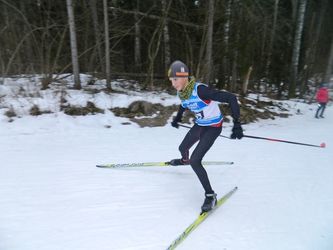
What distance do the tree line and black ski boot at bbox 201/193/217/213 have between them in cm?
565

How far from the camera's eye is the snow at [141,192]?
277 centimetres

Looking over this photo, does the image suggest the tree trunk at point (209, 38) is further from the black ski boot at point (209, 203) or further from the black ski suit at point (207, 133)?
the black ski boot at point (209, 203)

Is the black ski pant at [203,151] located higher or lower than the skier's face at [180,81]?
lower

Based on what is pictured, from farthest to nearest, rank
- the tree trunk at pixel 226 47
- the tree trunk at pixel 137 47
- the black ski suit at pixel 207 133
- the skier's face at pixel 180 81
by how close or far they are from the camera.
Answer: the tree trunk at pixel 137 47, the tree trunk at pixel 226 47, the skier's face at pixel 180 81, the black ski suit at pixel 207 133

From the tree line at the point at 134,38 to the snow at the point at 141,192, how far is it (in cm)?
234

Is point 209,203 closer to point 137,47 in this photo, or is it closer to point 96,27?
point 96,27

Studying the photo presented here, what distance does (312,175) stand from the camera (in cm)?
455

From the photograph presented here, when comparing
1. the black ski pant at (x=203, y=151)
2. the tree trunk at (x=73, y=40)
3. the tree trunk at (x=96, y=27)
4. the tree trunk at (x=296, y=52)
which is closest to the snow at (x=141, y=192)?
the black ski pant at (x=203, y=151)

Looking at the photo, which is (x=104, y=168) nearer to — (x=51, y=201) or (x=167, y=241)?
(x=51, y=201)

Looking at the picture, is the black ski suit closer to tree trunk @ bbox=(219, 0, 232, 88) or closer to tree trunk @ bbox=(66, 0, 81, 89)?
tree trunk @ bbox=(66, 0, 81, 89)

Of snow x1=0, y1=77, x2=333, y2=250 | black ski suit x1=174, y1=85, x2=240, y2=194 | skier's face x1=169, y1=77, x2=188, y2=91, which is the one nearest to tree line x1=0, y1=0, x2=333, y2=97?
snow x1=0, y1=77, x2=333, y2=250

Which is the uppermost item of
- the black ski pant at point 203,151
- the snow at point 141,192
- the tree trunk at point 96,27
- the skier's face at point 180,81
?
the tree trunk at point 96,27

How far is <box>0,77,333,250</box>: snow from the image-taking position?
277 centimetres

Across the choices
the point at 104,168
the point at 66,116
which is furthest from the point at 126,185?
the point at 66,116
